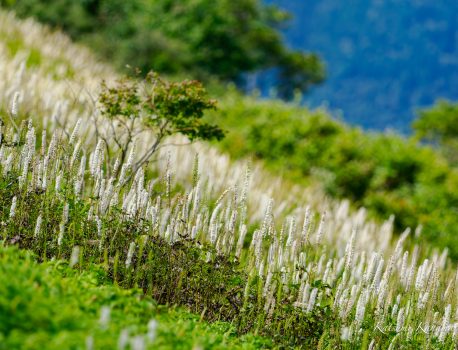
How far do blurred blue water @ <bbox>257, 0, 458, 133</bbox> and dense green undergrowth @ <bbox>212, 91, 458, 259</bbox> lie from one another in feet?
331

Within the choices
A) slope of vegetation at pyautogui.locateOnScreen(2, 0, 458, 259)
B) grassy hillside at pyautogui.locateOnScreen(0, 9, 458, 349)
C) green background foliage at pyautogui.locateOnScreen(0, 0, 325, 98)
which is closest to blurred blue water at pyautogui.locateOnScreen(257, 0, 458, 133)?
green background foliage at pyautogui.locateOnScreen(0, 0, 325, 98)

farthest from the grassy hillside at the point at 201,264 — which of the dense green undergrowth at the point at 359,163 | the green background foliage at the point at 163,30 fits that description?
the green background foliage at the point at 163,30

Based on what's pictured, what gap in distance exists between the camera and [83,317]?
3.42m

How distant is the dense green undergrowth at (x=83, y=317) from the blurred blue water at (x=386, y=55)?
112 meters

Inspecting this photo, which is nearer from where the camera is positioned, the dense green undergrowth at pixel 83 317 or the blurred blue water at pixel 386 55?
the dense green undergrowth at pixel 83 317

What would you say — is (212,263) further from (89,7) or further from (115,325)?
(89,7)

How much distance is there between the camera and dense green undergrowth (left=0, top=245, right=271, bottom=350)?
3.00 meters

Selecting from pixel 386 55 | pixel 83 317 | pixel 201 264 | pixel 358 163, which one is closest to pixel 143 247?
pixel 201 264

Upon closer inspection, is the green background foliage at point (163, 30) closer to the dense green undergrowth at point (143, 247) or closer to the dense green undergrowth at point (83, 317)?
the dense green undergrowth at point (143, 247)

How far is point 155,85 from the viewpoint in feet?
22.8

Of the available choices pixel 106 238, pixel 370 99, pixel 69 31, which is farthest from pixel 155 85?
pixel 370 99

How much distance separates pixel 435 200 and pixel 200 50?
1609 centimetres

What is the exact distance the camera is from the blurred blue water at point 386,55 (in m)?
122

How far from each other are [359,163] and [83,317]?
34.2ft
